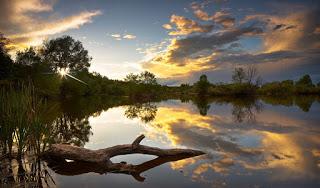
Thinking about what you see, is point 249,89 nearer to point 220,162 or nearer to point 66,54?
point 66,54

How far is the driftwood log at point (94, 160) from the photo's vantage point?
792 cm

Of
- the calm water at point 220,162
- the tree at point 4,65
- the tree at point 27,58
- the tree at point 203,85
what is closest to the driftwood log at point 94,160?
the calm water at point 220,162

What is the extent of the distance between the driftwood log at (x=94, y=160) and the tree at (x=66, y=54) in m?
58.7

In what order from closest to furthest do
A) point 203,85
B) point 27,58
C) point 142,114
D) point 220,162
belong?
point 220,162 → point 142,114 → point 27,58 → point 203,85

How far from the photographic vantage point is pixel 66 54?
67375mm

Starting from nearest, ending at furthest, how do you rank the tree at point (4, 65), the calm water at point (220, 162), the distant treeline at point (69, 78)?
the calm water at point (220, 162) → the tree at point (4, 65) → the distant treeline at point (69, 78)

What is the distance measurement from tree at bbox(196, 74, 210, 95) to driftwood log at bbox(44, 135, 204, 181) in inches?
3021

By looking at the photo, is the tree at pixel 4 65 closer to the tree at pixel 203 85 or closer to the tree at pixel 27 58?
the tree at pixel 27 58

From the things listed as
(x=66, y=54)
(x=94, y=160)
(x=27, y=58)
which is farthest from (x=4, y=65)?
(x=66, y=54)

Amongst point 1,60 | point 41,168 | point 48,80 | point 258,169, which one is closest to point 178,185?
point 258,169

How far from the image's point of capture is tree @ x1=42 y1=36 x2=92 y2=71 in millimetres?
64938

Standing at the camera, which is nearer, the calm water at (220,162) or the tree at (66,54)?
the calm water at (220,162)

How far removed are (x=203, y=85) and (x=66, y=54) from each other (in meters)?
40.2

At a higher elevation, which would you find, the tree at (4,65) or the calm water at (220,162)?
the tree at (4,65)
